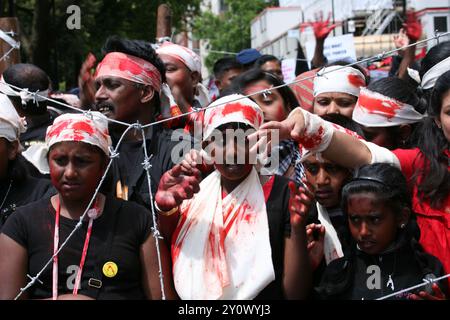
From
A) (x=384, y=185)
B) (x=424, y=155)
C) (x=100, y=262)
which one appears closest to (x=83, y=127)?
(x=100, y=262)

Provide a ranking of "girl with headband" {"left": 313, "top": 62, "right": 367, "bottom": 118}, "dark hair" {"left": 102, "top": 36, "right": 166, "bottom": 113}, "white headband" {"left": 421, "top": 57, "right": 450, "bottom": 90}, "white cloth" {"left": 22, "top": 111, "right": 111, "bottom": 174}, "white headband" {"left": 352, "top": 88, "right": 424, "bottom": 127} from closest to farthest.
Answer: "white cloth" {"left": 22, "top": 111, "right": 111, "bottom": 174}
"white headband" {"left": 421, "top": 57, "right": 450, "bottom": 90}
"white headband" {"left": 352, "top": 88, "right": 424, "bottom": 127}
"dark hair" {"left": 102, "top": 36, "right": 166, "bottom": 113}
"girl with headband" {"left": 313, "top": 62, "right": 367, "bottom": 118}

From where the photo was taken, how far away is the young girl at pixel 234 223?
3014 mm

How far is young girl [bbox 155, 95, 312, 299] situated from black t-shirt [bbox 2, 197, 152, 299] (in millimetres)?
A: 169

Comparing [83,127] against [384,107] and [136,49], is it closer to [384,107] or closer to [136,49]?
[136,49]

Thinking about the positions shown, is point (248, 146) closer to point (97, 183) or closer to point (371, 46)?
point (97, 183)

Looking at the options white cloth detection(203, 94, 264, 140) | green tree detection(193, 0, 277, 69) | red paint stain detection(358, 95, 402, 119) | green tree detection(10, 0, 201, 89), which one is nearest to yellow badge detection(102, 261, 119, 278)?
white cloth detection(203, 94, 264, 140)

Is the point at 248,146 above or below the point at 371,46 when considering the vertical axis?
below

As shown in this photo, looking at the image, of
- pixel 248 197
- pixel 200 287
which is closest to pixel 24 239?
pixel 200 287

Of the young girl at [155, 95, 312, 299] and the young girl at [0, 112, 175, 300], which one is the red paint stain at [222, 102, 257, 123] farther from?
the young girl at [0, 112, 175, 300]

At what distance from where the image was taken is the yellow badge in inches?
121

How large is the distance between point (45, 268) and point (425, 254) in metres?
1.60

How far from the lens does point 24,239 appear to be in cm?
312

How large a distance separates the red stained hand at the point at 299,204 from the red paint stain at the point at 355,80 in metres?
1.85

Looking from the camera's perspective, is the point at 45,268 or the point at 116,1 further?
the point at 116,1
